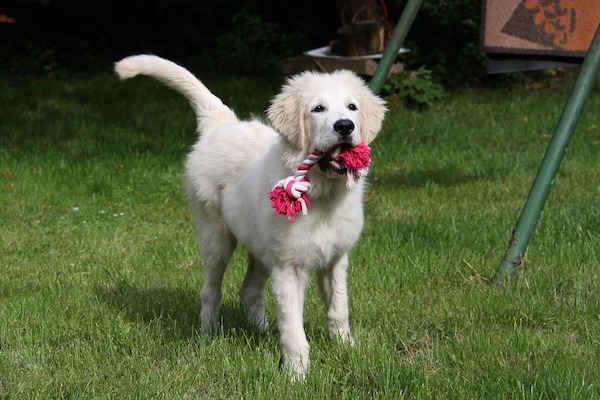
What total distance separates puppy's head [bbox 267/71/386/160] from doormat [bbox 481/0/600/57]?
330 centimetres

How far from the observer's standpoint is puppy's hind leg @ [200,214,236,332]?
496 cm

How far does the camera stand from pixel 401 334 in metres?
4.48

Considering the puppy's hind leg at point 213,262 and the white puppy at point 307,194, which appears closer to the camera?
the white puppy at point 307,194

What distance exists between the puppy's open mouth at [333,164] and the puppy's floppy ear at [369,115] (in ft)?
1.02

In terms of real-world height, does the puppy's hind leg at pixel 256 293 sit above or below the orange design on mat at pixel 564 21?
below

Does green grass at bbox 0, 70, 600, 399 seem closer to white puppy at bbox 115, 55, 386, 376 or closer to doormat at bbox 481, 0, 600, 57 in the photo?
white puppy at bbox 115, 55, 386, 376

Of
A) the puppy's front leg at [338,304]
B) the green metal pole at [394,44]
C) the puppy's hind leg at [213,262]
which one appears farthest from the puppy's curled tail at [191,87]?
the green metal pole at [394,44]

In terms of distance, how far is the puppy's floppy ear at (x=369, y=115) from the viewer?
425 centimetres

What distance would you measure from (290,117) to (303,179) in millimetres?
288

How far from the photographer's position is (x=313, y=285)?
5.71 m

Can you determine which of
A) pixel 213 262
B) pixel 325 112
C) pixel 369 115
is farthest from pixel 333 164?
pixel 213 262

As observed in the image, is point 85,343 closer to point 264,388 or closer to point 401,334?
point 264,388

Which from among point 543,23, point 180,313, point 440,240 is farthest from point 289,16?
point 180,313

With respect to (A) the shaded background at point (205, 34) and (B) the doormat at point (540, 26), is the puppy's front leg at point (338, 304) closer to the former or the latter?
(B) the doormat at point (540, 26)
